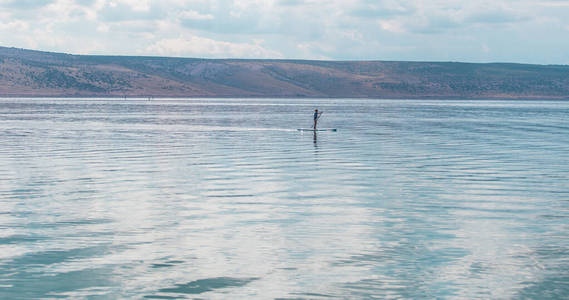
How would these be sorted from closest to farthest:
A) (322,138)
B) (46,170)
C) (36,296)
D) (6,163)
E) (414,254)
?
(36,296), (414,254), (46,170), (6,163), (322,138)

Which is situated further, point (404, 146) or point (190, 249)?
point (404, 146)

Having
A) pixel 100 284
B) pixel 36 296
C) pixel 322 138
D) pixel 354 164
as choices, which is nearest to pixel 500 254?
pixel 100 284

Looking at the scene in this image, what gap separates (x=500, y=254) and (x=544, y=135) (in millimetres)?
42966

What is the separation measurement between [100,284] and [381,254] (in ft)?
17.6

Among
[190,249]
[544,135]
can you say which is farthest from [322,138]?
[190,249]

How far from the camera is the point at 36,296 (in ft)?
40.1

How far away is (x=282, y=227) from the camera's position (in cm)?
1786

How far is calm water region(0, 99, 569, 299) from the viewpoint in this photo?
13.0 m

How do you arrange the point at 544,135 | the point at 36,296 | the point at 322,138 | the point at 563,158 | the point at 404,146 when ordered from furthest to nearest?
the point at 544,135, the point at 322,138, the point at 404,146, the point at 563,158, the point at 36,296

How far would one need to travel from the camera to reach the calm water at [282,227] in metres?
13.0

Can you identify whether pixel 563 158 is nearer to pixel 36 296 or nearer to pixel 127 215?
pixel 127 215

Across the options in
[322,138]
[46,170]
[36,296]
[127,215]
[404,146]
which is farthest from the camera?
[322,138]

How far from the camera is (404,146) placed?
4375 centimetres

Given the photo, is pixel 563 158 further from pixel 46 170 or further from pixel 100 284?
pixel 100 284
